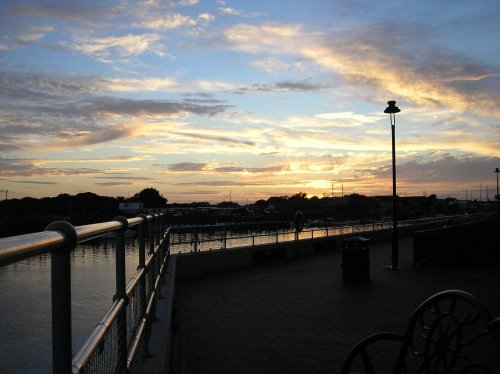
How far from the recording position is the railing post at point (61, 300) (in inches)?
64.7

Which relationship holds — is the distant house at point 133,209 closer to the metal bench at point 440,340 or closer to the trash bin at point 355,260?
the metal bench at point 440,340

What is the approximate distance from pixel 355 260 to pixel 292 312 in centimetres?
471

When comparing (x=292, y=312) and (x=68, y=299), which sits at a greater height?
(x=68, y=299)

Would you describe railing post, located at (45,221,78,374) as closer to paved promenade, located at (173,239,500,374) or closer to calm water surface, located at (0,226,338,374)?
calm water surface, located at (0,226,338,374)

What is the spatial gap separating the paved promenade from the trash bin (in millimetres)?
316

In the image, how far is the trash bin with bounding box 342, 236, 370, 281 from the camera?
14.3 m

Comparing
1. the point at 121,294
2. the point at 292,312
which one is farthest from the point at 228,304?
the point at 121,294

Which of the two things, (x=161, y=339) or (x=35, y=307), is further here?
(x=161, y=339)

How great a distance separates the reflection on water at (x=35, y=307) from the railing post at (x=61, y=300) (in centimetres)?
5

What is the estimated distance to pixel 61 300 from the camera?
167 cm

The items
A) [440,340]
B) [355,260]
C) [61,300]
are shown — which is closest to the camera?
[61,300]

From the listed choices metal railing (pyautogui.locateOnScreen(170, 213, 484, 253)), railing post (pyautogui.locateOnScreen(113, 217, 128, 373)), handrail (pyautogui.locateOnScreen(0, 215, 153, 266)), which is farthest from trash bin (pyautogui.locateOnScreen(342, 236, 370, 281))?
handrail (pyautogui.locateOnScreen(0, 215, 153, 266))

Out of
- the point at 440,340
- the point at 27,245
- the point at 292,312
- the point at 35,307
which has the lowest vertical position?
the point at 292,312

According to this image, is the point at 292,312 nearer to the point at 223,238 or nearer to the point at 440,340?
the point at 440,340
